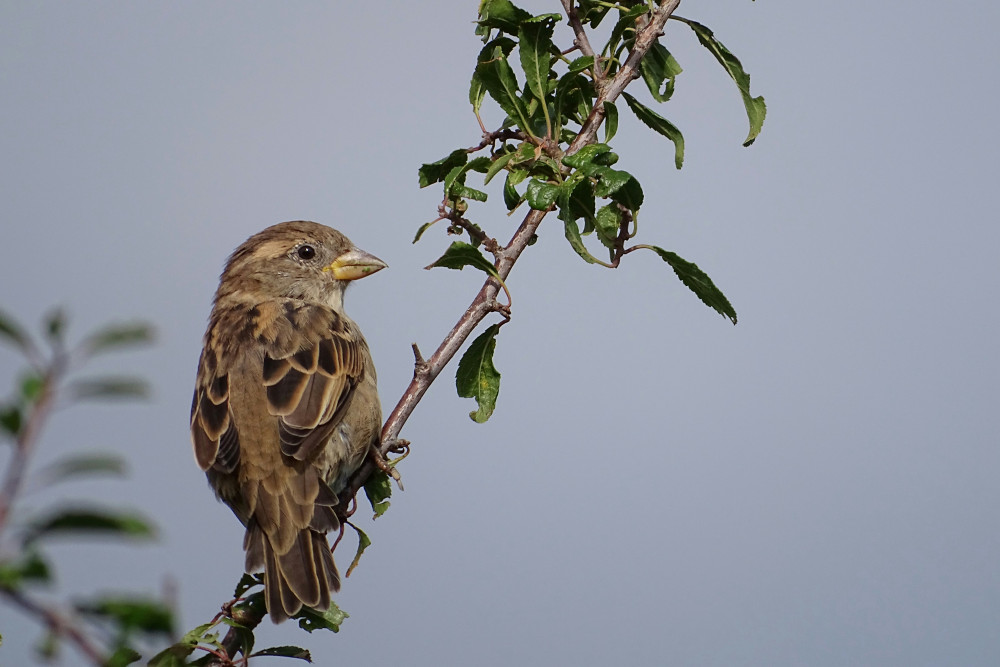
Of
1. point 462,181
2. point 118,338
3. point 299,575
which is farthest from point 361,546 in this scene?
point 118,338

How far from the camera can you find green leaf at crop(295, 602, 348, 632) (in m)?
4.29

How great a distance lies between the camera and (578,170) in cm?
371

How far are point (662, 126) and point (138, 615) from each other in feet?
11.7

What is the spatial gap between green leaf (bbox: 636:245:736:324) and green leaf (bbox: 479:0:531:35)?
1.06 m

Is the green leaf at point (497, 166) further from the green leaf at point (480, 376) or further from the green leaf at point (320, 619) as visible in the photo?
the green leaf at point (320, 619)

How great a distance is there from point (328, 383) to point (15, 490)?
13.7 feet

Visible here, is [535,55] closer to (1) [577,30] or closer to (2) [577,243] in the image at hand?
(1) [577,30]

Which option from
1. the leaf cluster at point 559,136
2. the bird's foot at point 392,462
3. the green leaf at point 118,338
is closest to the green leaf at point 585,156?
the leaf cluster at point 559,136

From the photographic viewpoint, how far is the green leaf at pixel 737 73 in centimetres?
428

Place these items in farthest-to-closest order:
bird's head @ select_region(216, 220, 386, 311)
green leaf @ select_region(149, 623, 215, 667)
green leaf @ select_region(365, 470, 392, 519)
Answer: bird's head @ select_region(216, 220, 386, 311), green leaf @ select_region(365, 470, 392, 519), green leaf @ select_region(149, 623, 215, 667)

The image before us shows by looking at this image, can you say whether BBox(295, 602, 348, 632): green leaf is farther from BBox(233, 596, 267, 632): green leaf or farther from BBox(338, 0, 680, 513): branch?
BBox(338, 0, 680, 513): branch

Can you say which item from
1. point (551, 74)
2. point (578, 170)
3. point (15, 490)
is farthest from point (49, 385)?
point (551, 74)

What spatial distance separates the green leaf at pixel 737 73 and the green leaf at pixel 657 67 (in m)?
0.15

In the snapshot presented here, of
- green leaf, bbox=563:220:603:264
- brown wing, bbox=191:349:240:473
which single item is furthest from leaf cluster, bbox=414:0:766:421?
brown wing, bbox=191:349:240:473
